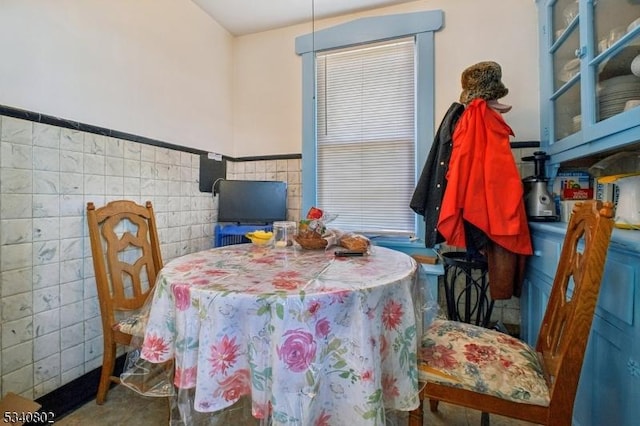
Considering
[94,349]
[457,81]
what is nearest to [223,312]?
[94,349]

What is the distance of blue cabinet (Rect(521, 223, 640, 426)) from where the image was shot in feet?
2.91

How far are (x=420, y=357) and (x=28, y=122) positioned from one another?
76.2 inches

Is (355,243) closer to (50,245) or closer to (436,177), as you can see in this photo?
(436,177)

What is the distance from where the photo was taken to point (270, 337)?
2.75 ft

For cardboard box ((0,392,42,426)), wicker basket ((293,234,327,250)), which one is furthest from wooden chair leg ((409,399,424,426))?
cardboard box ((0,392,42,426))

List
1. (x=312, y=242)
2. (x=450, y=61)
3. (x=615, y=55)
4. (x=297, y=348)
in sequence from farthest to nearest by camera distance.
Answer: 1. (x=450, y=61)
2. (x=312, y=242)
3. (x=615, y=55)
4. (x=297, y=348)

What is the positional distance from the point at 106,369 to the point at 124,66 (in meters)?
1.70

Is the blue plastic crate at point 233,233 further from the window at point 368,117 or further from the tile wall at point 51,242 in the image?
the tile wall at point 51,242

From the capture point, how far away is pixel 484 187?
1624mm

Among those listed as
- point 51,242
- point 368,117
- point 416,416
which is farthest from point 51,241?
point 368,117

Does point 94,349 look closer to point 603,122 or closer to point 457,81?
point 603,122

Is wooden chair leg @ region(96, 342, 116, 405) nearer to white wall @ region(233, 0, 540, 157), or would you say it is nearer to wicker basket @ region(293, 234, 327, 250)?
wicker basket @ region(293, 234, 327, 250)

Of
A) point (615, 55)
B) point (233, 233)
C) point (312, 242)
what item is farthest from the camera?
point (233, 233)

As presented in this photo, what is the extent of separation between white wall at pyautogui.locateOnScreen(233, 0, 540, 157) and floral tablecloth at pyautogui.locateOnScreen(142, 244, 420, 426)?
1.85m
